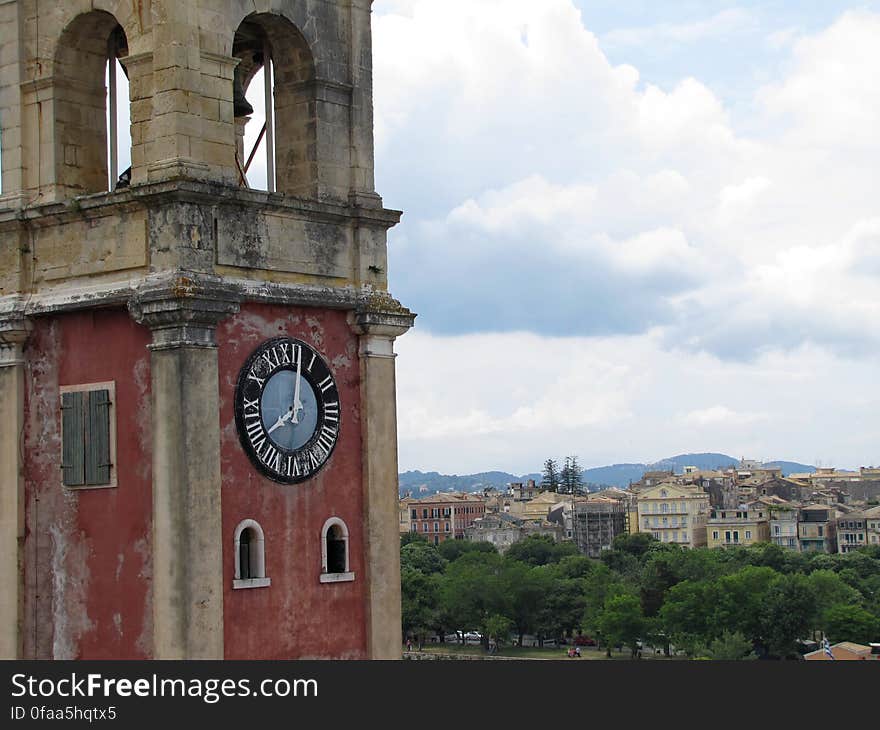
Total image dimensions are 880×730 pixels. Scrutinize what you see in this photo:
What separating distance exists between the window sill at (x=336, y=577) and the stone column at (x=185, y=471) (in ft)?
5.55

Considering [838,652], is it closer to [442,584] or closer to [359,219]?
[442,584]

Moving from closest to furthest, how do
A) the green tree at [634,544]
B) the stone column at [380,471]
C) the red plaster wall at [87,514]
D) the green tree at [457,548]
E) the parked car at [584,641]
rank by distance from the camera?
the red plaster wall at [87,514] < the stone column at [380,471] < the parked car at [584,641] < the green tree at [634,544] < the green tree at [457,548]

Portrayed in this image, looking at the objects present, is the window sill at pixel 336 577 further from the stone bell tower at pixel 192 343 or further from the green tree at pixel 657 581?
the green tree at pixel 657 581

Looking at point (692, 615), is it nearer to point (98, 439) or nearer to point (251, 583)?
point (251, 583)

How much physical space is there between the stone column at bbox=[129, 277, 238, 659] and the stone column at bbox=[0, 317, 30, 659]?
2.08 m

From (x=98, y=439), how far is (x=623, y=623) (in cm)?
10549

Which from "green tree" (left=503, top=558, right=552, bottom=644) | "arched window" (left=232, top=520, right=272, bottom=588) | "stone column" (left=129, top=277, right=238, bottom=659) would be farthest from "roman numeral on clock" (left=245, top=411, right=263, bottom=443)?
"green tree" (left=503, top=558, right=552, bottom=644)

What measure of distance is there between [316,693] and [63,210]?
A: 5926mm

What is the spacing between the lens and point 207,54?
16.6 m

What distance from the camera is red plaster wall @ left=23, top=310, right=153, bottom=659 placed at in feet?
53.3

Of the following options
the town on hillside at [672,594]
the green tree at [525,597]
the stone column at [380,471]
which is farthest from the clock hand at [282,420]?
the green tree at [525,597]

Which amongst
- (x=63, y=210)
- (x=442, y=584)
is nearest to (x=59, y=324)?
(x=63, y=210)

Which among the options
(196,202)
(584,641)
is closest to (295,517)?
(196,202)

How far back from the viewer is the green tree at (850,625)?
359ft
